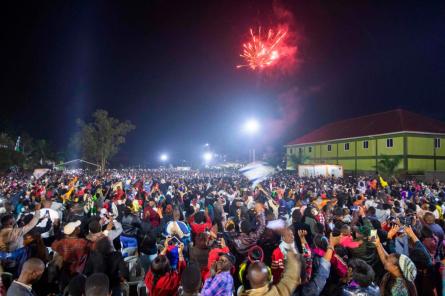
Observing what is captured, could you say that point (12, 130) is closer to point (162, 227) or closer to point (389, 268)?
point (162, 227)

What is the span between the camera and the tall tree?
168ft

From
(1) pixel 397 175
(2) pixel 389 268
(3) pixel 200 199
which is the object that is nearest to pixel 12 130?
(3) pixel 200 199

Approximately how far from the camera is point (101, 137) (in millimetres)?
52000

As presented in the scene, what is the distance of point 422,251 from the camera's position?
12.6 feet

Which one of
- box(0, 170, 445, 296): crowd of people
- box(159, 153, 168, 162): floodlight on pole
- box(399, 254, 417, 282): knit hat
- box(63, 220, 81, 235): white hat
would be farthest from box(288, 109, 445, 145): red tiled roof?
box(159, 153, 168, 162): floodlight on pole

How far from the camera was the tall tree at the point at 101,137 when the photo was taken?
5128 cm

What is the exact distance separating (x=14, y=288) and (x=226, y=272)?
2.19 m

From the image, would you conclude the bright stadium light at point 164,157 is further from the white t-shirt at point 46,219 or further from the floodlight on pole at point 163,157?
the white t-shirt at point 46,219

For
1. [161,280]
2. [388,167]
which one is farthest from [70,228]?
[388,167]

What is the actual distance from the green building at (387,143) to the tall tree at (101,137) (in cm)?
3317

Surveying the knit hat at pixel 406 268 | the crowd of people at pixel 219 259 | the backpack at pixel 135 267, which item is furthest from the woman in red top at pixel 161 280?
the knit hat at pixel 406 268

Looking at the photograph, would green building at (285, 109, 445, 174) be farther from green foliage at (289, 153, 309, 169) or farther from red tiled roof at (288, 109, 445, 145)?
green foliage at (289, 153, 309, 169)

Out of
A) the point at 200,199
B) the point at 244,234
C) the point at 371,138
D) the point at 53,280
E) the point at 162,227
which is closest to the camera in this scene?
the point at 53,280

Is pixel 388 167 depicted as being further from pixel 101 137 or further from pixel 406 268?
pixel 101 137
